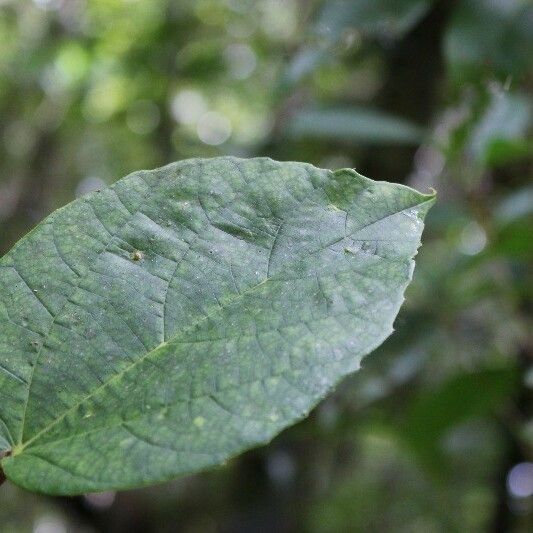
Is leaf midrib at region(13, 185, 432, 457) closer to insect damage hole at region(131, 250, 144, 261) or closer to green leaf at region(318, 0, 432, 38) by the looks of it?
insect damage hole at region(131, 250, 144, 261)

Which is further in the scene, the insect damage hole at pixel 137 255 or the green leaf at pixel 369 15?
the green leaf at pixel 369 15

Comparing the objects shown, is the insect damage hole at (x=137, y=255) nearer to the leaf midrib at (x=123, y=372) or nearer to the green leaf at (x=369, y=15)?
the leaf midrib at (x=123, y=372)

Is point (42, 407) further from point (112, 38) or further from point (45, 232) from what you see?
point (112, 38)

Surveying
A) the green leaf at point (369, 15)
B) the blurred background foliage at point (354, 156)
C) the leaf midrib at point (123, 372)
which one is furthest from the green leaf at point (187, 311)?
the green leaf at point (369, 15)

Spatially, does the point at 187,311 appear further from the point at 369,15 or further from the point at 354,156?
the point at 354,156

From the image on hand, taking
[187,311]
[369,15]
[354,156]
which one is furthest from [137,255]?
[354,156]

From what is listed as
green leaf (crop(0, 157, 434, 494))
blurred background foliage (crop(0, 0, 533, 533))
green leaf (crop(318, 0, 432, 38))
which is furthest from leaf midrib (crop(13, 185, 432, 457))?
green leaf (crop(318, 0, 432, 38))

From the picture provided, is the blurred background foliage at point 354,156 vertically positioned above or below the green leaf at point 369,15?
below
